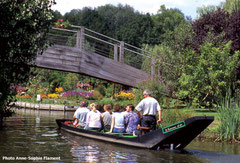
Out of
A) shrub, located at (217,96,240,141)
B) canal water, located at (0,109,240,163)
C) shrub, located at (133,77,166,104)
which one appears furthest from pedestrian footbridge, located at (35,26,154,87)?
shrub, located at (217,96,240,141)

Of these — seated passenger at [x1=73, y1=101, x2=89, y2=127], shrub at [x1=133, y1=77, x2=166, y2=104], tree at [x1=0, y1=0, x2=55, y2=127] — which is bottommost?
seated passenger at [x1=73, y1=101, x2=89, y2=127]

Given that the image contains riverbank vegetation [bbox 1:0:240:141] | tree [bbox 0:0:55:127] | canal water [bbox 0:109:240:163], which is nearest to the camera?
canal water [bbox 0:109:240:163]

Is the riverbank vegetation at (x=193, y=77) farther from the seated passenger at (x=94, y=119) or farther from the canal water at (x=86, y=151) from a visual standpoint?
the seated passenger at (x=94, y=119)

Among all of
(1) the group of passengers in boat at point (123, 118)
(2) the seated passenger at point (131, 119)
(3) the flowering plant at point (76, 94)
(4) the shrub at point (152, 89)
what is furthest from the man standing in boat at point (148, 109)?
(3) the flowering plant at point (76, 94)

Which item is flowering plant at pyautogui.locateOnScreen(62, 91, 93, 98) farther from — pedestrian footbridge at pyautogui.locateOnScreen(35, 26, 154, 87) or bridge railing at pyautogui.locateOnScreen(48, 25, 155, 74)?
pedestrian footbridge at pyautogui.locateOnScreen(35, 26, 154, 87)

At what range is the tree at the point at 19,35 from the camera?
10.1 m

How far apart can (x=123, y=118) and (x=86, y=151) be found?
6.81 ft

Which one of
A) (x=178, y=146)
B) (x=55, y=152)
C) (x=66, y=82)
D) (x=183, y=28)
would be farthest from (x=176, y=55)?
(x=66, y=82)

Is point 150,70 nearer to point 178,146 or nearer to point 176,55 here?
point 176,55

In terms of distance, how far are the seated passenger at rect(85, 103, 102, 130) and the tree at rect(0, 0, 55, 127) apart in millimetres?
2919

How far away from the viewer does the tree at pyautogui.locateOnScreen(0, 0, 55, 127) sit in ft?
33.0

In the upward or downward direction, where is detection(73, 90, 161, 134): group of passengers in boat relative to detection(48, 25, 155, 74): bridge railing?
downward

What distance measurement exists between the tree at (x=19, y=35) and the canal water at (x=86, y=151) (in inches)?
64.4

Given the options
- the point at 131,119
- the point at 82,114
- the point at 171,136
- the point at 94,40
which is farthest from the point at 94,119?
the point at 94,40
